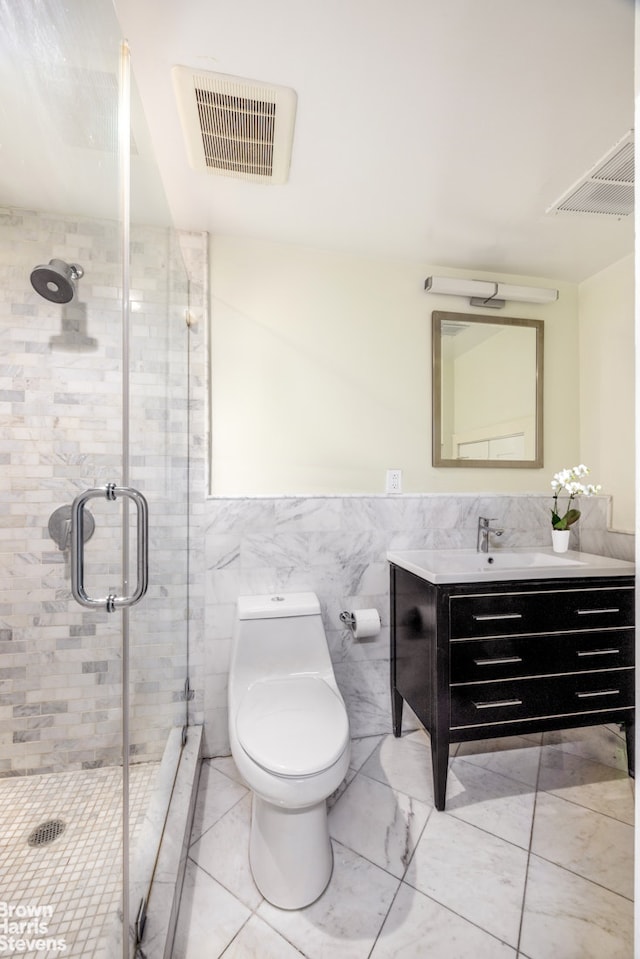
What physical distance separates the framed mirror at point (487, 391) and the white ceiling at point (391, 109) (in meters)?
0.44

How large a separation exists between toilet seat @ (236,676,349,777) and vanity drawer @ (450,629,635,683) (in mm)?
494

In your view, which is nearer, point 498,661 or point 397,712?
point 498,661

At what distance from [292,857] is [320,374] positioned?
1.79 m

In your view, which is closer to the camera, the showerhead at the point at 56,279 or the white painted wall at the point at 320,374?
the showerhead at the point at 56,279

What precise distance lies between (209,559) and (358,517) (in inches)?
28.1

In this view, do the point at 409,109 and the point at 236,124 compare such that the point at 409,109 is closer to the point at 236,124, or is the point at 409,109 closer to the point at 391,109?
the point at 391,109

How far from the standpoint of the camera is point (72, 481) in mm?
939

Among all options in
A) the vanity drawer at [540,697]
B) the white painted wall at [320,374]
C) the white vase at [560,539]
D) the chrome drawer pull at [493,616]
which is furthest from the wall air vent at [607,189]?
the vanity drawer at [540,697]

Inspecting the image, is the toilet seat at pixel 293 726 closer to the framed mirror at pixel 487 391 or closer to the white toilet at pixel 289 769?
the white toilet at pixel 289 769

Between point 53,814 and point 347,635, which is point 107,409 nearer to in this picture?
point 53,814

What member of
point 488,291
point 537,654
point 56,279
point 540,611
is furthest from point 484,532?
point 56,279

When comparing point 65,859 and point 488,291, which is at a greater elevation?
point 488,291

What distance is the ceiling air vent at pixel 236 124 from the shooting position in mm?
1173

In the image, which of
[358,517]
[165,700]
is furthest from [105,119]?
[165,700]
